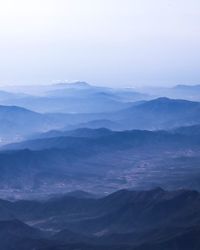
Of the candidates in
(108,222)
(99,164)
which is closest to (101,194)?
(108,222)

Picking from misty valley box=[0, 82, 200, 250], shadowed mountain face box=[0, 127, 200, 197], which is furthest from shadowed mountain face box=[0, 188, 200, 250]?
shadowed mountain face box=[0, 127, 200, 197]

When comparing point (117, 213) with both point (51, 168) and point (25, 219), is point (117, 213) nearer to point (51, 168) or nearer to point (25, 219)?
point (25, 219)

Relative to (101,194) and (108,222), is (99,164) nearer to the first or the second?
(101,194)

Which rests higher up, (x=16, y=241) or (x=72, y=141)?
(x=72, y=141)

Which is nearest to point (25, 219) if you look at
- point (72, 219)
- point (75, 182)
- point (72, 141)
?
point (72, 219)

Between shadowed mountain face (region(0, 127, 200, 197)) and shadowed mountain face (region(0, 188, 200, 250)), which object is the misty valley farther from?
shadowed mountain face (region(0, 127, 200, 197))
